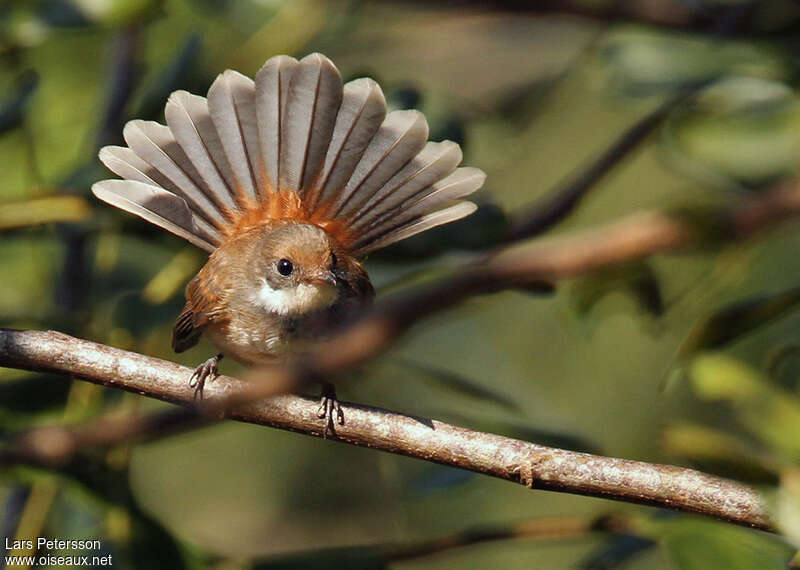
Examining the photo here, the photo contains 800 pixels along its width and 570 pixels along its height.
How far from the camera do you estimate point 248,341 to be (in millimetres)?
3131

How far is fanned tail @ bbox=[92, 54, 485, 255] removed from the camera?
2.91m

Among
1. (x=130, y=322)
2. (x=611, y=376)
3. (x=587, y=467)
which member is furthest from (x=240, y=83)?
(x=611, y=376)

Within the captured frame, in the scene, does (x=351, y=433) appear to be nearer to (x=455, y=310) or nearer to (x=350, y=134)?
A: (x=455, y=310)

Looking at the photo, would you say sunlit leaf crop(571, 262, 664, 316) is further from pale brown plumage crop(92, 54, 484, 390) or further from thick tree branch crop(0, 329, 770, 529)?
pale brown plumage crop(92, 54, 484, 390)

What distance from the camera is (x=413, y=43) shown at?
505 centimetres

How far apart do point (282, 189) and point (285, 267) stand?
10.7 inches

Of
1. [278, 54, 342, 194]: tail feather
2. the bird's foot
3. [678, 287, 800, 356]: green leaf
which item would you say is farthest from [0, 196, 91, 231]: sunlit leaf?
[678, 287, 800, 356]: green leaf

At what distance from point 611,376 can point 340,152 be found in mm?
2222

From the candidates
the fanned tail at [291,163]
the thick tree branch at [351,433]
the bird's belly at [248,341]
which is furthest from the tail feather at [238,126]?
the thick tree branch at [351,433]

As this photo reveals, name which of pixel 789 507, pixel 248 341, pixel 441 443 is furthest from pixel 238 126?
pixel 789 507

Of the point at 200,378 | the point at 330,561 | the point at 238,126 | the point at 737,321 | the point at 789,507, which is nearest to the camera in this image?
the point at 789,507

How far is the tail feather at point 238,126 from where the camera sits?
3.09 metres

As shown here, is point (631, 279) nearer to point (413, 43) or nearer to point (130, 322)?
point (130, 322)

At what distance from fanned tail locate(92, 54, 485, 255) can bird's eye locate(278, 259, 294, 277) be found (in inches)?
7.6
